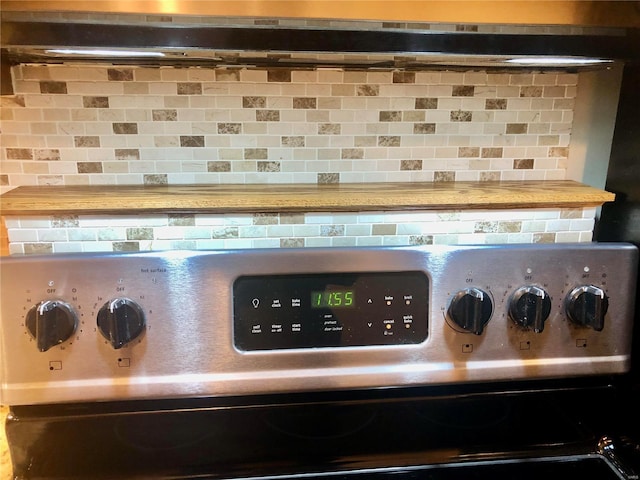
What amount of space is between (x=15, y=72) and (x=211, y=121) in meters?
0.33

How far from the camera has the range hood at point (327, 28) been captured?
0.67 m

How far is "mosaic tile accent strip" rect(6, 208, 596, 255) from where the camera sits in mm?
833

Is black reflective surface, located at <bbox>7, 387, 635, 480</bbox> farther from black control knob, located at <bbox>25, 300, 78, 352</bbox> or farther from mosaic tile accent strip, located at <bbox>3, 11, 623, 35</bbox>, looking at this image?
mosaic tile accent strip, located at <bbox>3, 11, 623, 35</bbox>

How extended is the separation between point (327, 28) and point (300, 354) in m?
0.46

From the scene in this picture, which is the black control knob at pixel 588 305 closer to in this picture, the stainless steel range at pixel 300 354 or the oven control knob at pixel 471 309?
the stainless steel range at pixel 300 354

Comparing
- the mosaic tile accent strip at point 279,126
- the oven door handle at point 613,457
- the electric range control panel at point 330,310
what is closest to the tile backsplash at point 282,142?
the mosaic tile accent strip at point 279,126

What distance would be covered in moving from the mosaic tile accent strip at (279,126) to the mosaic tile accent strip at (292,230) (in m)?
0.16

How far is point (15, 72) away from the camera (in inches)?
35.5

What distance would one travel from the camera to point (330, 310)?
2.64ft

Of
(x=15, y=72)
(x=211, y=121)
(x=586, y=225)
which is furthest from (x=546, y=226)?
(x=15, y=72)

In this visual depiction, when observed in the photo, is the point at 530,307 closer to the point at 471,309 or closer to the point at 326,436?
the point at 471,309

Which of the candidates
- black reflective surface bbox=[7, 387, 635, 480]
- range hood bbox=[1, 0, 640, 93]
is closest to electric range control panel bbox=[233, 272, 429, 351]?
black reflective surface bbox=[7, 387, 635, 480]

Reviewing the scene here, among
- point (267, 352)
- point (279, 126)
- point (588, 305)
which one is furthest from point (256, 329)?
point (588, 305)

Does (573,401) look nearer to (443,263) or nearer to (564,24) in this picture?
(443,263)
